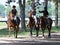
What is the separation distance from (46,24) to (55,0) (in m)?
19.2

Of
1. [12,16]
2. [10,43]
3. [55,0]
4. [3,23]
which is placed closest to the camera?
[10,43]

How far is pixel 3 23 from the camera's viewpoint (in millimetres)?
50219

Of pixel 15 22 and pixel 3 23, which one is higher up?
pixel 15 22

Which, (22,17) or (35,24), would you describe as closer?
(35,24)

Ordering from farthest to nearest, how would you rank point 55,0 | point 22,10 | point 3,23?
point 3,23 < point 55,0 < point 22,10

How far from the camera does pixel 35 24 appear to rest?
21422 millimetres

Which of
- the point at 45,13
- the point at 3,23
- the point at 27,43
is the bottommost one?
the point at 3,23

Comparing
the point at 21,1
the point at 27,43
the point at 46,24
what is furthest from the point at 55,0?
the point at 27,43

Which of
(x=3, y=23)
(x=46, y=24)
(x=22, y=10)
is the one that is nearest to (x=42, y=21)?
(x=46, y=24)

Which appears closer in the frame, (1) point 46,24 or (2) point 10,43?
(2) point 10,43

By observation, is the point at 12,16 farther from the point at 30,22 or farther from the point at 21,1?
the point at 21,1

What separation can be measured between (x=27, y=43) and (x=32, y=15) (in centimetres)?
508

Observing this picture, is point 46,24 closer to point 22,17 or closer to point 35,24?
point 35,24

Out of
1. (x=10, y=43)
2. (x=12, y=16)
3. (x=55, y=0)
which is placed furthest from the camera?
(x=55, y=0)
